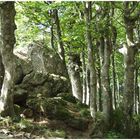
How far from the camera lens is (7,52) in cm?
1138

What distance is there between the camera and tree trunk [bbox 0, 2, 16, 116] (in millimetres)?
11258

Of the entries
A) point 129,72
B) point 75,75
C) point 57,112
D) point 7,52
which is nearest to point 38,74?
point 57,112

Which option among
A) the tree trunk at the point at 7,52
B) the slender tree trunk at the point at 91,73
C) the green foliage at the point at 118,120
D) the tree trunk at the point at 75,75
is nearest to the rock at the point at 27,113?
the tree trunk at the point at 7,52

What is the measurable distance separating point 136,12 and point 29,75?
5.64m

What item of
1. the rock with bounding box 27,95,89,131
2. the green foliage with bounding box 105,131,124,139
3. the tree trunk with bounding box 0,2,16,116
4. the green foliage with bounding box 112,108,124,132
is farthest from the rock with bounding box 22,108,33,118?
the green foliage with bounding box 112,108,124,132

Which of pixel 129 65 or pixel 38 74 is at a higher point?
pixel 129 65

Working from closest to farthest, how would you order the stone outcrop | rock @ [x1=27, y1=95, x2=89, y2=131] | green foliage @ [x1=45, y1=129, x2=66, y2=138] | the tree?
1. green foliage @ [x1=45, y1=129, x2=66, y2=138]
2. rock @ [x1=27, y1=95, x2=89, y2=131]
3. the tree
4. the stone outcrop

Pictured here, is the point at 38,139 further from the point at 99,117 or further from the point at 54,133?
the point at 99,117

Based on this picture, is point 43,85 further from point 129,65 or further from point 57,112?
point 129,65

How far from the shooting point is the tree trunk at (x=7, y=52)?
36.9ft

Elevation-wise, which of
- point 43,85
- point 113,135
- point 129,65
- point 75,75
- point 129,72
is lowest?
point 113,135

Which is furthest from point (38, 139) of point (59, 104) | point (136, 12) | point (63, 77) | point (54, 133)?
point (136, 12)

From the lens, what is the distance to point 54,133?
11477 millimetres

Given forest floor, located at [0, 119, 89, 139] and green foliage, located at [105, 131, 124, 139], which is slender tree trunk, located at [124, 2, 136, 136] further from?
forest floor, located at [0, 119, 89, 139]
